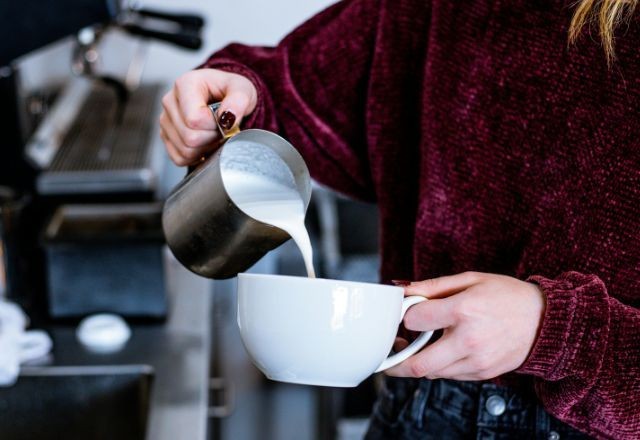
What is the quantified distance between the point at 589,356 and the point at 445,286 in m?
0.13

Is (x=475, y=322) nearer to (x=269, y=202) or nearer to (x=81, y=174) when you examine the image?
(x=269, y=202)

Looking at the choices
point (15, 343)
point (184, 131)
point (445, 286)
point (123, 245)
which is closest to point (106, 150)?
point (123, 245)

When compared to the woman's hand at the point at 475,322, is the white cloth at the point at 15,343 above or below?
below

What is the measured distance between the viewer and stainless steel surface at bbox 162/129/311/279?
2.44ft

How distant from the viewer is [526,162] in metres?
0.79

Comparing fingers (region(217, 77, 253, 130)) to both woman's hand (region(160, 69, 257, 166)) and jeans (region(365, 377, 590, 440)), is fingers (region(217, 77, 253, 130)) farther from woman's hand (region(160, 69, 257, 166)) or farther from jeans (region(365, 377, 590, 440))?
jeans (region(365, 377, 590, 440))

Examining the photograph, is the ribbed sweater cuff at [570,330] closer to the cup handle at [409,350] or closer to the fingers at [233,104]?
the cup handle at [409,350]

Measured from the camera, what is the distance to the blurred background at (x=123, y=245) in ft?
3.96

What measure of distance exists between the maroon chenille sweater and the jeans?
0.11 feet

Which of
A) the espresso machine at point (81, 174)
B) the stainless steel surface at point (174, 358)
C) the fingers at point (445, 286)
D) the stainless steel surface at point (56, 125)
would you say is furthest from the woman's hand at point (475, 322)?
the stainless steel surface at point (56, 125)

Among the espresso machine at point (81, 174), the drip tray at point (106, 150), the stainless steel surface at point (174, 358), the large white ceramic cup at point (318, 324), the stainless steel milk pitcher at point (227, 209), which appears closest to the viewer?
the large white ceramic cup at point (318, 324)

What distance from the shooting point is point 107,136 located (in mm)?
1861

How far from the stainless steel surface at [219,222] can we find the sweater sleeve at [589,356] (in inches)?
9.4

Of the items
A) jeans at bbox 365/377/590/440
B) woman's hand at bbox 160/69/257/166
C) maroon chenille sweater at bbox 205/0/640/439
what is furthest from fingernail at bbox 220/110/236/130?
jeans at bbox 365/377/590/440
